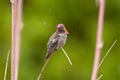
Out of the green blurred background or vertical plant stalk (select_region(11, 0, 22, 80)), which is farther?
the green blurred background

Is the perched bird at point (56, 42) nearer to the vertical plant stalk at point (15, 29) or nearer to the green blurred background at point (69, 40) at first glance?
the vertical plant stalk at point (15, 29)

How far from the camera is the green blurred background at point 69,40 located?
323cm

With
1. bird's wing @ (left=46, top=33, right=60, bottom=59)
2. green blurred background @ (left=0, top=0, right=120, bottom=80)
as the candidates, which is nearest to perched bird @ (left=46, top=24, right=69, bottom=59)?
bird's wing @ (left=46, top=33, right=60, bottom=59)

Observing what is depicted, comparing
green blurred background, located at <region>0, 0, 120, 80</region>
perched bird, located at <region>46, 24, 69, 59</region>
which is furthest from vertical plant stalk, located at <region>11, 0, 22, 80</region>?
green blurred background, located at <region>0, 0, 120, 80</region>

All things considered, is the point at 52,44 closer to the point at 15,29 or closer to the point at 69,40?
the point at 15,29

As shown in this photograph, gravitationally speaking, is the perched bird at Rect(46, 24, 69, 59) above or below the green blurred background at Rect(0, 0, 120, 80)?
above

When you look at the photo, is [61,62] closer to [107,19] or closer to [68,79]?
[68,79]

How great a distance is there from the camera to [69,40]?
3.38 m

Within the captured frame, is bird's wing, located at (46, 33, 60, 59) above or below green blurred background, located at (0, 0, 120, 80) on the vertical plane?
above

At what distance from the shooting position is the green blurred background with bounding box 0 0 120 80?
323 centimetres

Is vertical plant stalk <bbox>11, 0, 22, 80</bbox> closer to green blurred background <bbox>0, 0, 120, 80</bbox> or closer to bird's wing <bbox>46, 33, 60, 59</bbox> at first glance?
bird's wing <bbox>46, 33, 60, 59</bbox>

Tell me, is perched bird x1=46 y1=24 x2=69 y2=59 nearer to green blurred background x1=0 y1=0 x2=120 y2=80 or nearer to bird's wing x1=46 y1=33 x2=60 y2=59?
bird's wing x1=46 y1=33 x2=60 y2=59

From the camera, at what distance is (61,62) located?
3.25 metres

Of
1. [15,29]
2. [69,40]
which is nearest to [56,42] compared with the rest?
[15,29]
